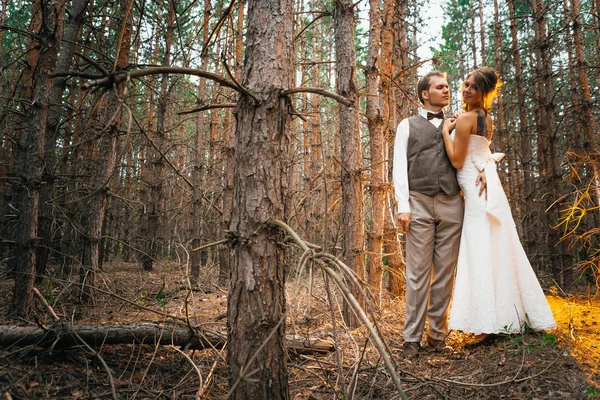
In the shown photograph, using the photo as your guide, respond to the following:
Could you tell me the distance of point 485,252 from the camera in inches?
119

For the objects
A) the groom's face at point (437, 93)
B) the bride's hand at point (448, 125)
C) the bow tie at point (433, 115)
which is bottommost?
the bride's hand at point (448, 125)

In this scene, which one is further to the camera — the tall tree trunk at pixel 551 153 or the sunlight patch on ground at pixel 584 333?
the tall tree trunk at pixel 551 153

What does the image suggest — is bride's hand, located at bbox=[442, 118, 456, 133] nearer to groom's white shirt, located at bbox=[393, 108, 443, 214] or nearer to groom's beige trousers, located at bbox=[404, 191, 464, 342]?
groom's white shirt, located at bbox=[393, 108, 443, 214]

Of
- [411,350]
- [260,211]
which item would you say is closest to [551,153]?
[411,350]

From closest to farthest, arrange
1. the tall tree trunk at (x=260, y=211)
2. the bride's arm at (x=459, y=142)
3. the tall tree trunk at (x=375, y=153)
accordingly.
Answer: the tall tree trunk at (x=260, y=211), the bride's arm at (x=459, y=142), the tall tree trunk at (x=375, y=153)

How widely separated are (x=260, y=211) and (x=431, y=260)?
1969 millimetres

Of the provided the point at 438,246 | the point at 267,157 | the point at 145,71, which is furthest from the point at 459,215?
the point at 145,71

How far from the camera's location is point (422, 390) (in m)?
2.22

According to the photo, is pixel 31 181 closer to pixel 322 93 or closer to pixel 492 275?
pixel 322 93

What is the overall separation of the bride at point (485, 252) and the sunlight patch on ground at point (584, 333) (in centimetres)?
24

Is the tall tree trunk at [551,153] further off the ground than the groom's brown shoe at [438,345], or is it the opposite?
the tall tree trunk at [551,153]

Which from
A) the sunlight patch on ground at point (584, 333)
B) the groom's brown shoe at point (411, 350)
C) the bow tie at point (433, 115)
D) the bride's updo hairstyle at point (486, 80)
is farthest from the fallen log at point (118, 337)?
the bride's updo hairstyle at point (486, 80)

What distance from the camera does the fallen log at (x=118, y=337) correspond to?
7.63ft

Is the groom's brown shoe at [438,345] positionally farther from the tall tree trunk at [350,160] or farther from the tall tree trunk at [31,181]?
the tall tree trunk at [31,181]
